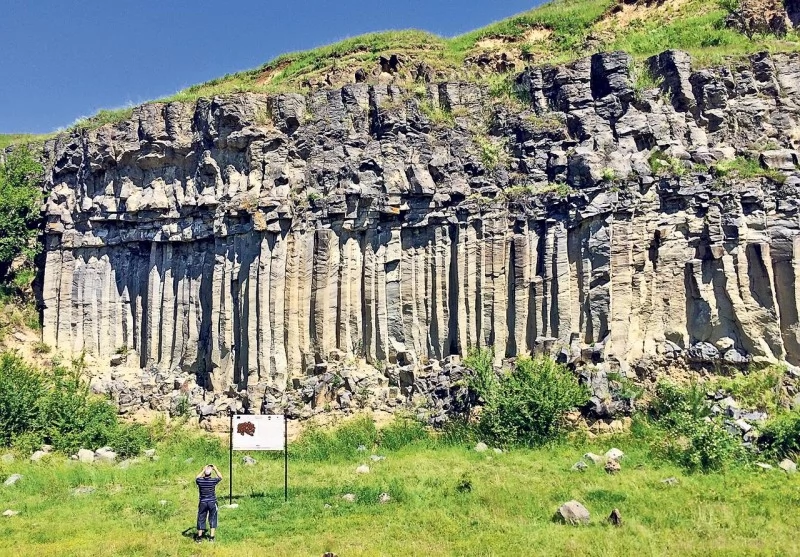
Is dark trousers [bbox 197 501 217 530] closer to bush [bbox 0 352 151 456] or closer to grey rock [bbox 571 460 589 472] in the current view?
grey rock [bbox 571 460 589 472]

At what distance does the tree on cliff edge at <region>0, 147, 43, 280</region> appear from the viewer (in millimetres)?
29656

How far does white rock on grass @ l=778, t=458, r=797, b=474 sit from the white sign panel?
11.7 meters

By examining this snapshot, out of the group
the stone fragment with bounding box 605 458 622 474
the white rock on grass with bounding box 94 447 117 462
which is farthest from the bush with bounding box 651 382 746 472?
the white rock on grass with bounding box 94 447 117 462

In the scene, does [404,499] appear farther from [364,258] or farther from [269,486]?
[364,258]

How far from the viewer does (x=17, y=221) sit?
2981cm

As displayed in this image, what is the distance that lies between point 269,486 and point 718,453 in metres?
11.0

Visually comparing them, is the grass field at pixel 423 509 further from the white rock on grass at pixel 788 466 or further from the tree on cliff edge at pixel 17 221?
the tree on cliff edge at pixel 17 221

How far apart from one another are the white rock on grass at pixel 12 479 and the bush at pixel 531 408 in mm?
12847

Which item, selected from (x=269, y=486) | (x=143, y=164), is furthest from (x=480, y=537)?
(x=143, y=164)

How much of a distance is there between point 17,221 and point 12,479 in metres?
15.7

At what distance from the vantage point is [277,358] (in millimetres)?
23781

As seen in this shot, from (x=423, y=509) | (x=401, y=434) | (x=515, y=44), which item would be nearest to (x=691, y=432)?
(x=423, y=509)

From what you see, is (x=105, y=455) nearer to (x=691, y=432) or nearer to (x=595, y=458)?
(x=595, y=458)

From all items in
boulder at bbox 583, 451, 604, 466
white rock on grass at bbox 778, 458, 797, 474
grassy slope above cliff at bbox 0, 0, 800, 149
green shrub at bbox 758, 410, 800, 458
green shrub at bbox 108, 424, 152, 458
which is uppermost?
grassy slope above cliff at bbox 0, 0, 800, 149
